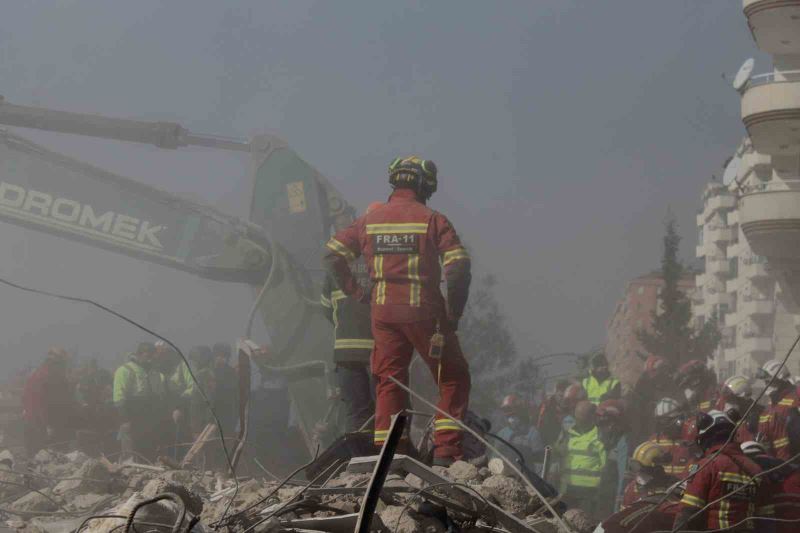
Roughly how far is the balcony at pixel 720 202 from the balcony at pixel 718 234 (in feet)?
3.16

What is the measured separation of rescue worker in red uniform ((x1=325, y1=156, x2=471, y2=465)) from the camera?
7.40m

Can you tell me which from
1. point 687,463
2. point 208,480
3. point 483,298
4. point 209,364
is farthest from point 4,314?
point 687,463

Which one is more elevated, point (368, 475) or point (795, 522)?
point (368, 475)

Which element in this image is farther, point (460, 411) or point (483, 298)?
point (483, 298)

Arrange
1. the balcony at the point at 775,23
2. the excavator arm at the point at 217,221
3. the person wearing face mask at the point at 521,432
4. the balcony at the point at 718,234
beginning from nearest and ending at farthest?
the person wearing face mask at the point at 521,432, the excavator arm at the point at 217,221, the balcony at the point at 775,23, the balcony at the point at 718,234

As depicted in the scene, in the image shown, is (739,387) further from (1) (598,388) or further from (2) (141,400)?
(2) (141,400)

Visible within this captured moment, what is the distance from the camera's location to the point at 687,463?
28.3 ft

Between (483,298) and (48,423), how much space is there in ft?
25.4

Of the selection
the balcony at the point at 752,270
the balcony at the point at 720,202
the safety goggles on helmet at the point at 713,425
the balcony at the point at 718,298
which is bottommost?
the safety goggles on helmet at the point at 713,425

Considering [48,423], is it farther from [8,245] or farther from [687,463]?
[687,463]

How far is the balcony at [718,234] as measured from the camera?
66.3 m

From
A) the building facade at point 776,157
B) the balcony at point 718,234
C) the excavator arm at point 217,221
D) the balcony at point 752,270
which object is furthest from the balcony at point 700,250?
the excavator arm at point 217,221

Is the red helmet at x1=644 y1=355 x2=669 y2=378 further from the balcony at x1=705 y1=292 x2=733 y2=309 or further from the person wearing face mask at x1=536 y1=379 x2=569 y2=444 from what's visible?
the balcony at x1=705 y1=292 x2=733 y2=309

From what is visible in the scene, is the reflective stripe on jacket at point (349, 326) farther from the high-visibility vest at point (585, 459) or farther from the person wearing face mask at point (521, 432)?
the high-visibility vest at point (585, 459)
